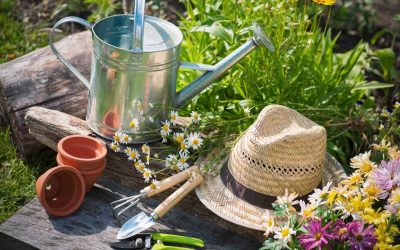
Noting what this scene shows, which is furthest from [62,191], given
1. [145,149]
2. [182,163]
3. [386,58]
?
[386,58]

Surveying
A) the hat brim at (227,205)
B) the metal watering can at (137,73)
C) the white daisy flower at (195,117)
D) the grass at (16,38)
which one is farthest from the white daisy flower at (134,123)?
the grass at (16,38)

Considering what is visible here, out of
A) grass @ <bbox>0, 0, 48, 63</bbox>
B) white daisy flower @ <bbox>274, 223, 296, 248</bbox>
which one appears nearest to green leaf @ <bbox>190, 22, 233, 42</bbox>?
white daisy flower @ <bbox>274, 223, 296, 248</bbox>

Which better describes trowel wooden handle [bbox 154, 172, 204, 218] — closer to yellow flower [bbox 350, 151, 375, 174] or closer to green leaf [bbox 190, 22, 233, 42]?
yellow flower [bbox 350, 151, 375, 174]

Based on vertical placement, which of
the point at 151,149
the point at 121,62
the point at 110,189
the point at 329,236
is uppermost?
the point at 121,62

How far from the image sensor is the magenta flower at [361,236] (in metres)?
1.80

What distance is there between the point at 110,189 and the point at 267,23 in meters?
0.95

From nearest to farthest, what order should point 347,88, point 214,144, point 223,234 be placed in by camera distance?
point 223,234, point 214,144, point 347,88

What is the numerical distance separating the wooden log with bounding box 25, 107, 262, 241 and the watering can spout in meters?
0.32

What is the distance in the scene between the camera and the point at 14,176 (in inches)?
108

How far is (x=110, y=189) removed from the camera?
2.49 metres

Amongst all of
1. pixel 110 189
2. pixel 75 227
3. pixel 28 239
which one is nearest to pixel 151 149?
pixel 110 189

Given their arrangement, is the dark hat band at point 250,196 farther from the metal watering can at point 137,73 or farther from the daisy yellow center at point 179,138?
the metal watering can at point 137,73

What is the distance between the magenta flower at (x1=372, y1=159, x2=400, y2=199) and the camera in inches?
74.6

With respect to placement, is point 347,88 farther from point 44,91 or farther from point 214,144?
point 44,91
